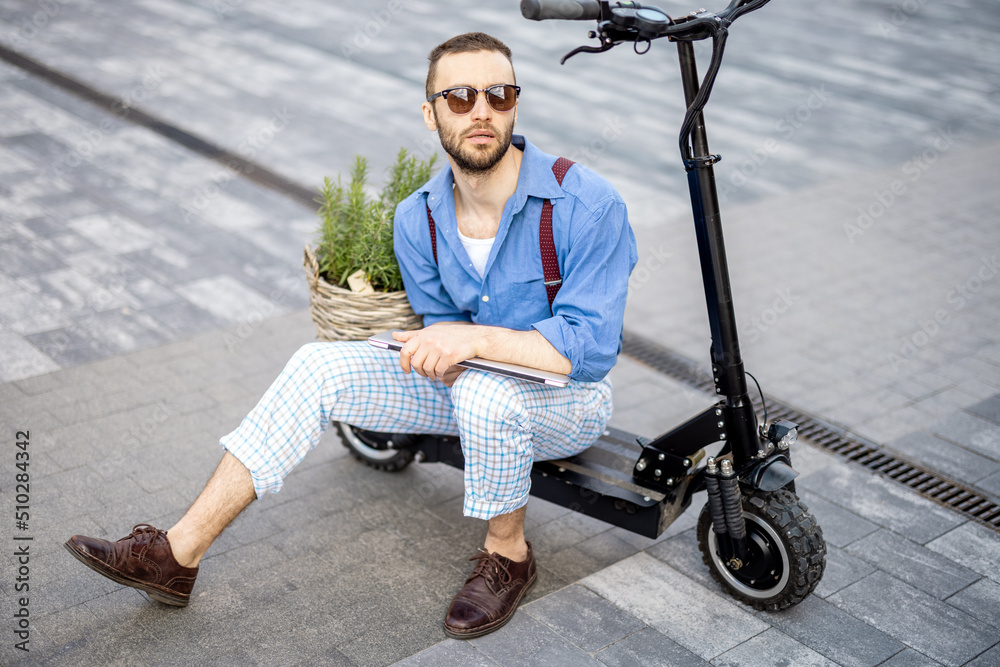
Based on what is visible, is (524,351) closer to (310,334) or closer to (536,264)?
(536,264)

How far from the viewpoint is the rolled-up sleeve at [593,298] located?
281cm

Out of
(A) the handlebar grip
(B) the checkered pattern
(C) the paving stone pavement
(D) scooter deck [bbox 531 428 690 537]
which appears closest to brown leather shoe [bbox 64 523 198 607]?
(C) the paving stone pavement

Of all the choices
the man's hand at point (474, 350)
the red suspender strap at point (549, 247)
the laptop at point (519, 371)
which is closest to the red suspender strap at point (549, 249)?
the red suspender strap at point (549, 247)

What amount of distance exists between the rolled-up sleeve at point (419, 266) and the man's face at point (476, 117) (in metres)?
0.30

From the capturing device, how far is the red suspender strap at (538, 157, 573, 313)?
9.58 feet

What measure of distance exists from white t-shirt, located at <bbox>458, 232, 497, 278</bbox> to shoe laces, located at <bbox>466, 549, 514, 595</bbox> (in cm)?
89

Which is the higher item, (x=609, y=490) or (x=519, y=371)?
(x=519, y=371)

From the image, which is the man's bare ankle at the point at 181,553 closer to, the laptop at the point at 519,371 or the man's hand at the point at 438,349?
the man's hand at the point at 438,349

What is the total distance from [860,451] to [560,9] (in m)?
2.58

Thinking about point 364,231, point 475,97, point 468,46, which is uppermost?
point 468,46

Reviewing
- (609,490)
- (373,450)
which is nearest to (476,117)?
(609,490)

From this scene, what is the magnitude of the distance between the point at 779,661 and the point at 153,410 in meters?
2.66

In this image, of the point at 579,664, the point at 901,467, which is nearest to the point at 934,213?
the point at 901,467

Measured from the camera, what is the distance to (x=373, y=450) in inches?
147
